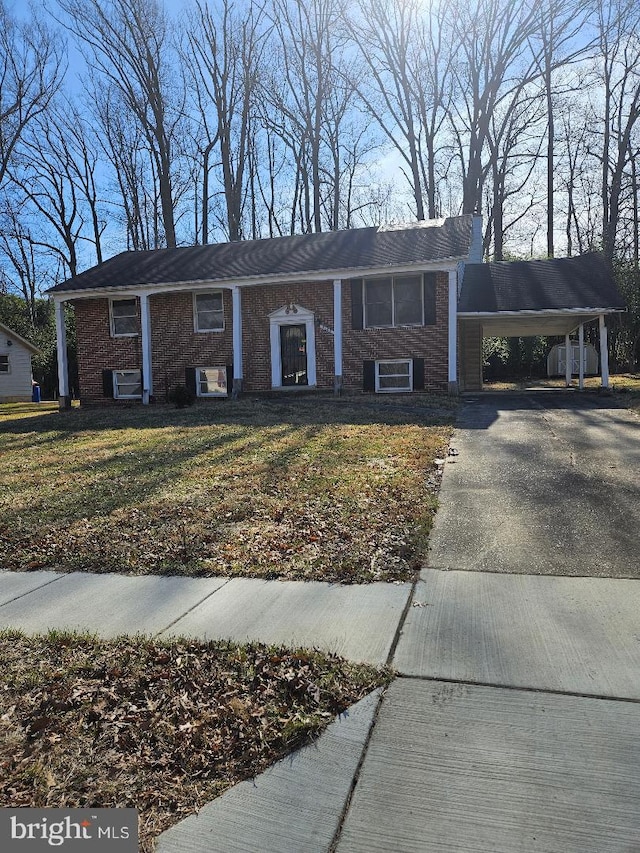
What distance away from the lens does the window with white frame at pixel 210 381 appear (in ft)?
57.4

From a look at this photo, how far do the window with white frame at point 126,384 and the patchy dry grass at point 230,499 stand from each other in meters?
7.44

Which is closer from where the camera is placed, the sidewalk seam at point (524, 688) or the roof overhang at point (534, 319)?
the sidewalk seam at point (524, 688)

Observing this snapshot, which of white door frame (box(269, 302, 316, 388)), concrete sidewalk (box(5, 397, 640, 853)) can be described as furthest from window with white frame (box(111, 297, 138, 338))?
concrete sidewalk (box(5, 397, 640, 853))

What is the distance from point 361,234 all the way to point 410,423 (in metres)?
10.4

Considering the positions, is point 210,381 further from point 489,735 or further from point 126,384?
point 489,735

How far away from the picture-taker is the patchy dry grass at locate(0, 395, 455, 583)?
4.19 meters

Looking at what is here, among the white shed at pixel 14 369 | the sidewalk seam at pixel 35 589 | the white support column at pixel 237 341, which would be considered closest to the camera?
the sidewalk seam at pixel 35 589

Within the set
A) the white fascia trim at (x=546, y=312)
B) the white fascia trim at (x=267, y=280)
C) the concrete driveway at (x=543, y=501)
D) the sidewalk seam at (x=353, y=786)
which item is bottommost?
the sidewalk seam at (x=353, y=786)

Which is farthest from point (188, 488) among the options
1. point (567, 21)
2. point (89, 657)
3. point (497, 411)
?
point (567, 21)

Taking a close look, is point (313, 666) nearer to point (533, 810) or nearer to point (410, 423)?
point (533, 810)

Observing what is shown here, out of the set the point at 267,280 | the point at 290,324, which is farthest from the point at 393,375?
the point at 267,280

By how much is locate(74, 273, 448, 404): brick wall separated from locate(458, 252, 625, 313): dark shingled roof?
1775 millimetres

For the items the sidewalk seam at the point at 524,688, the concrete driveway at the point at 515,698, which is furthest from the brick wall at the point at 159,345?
the sidewalk seam at the point at 524,688

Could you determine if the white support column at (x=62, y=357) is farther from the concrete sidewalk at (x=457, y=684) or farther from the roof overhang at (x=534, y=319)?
the concrete sidewalk at (x=457, y=684)
